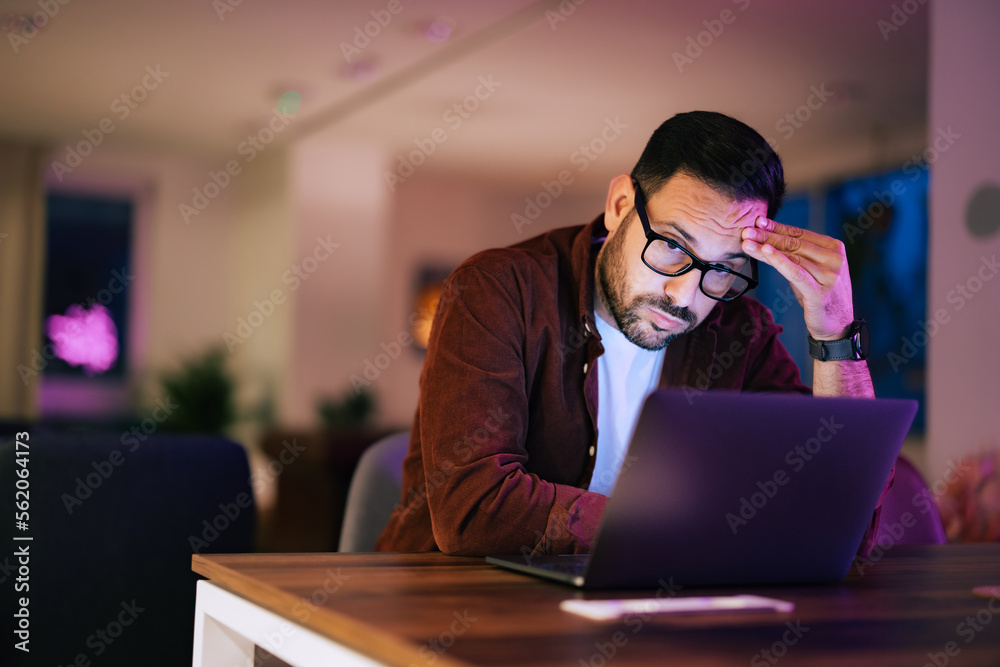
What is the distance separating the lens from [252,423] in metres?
7.98

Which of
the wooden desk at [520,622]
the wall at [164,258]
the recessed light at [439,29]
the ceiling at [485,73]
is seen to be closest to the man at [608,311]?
the wooden desk at [520,622]

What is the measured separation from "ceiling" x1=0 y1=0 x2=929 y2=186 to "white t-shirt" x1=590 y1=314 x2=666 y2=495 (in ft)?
10.6

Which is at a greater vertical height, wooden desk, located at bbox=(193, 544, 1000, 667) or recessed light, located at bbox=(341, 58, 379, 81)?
recessed light, located at bbox=(341, 58, 379, 81)

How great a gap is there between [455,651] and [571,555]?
1.83 feet

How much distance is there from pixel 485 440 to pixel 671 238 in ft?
1.60

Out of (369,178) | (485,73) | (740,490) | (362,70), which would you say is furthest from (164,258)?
(740,490)

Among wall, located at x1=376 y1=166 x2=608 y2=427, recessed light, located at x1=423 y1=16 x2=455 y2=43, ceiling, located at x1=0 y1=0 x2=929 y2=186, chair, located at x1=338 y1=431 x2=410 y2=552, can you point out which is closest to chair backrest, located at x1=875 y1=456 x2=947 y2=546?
chair, located at x1=338 y1=431 x2=410 y2=552

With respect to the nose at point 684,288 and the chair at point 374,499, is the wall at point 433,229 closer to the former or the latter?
the chair at point 374,499

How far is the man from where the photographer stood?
1.45m

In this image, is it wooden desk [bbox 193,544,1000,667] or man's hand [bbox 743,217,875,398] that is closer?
wooden desk [bbox 193,544,1000,667]

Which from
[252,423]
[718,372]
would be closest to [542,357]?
[718,372]

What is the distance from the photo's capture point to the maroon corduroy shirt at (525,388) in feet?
4.23

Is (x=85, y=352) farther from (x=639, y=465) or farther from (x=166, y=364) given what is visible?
(x=639, y=465)

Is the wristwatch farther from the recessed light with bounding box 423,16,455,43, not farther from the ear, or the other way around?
the recessed light with bounding box 423,16,455,43
